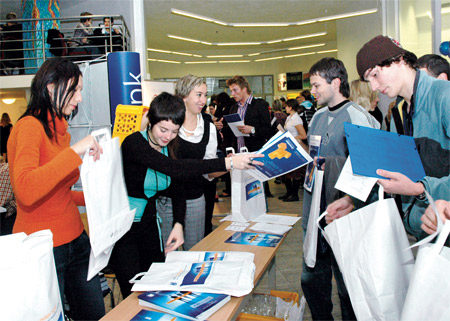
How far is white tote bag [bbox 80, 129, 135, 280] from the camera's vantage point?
1.34m

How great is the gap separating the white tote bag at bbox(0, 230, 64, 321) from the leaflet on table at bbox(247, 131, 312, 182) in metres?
1.11

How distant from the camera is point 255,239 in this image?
2047 mm

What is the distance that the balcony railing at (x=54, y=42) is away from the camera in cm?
588

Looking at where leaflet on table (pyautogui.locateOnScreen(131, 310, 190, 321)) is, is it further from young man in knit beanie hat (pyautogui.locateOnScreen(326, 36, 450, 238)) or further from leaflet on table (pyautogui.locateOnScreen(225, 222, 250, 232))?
leaflet on table (pyautogui.locateOnScreen(225, 222, 250, 232))

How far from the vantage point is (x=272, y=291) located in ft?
7.53

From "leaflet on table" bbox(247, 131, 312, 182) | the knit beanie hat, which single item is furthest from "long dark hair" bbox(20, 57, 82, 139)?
the knit beanie hat

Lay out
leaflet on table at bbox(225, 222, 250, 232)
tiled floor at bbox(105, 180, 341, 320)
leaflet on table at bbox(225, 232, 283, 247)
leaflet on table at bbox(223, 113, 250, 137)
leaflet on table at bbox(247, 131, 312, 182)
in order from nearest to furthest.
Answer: leaflet on table at bbox(247, 131, 312, 182) < leaflet on table at bbox(225, 232, 283, 247) < leaflet on table at bbox(225, 222, 250, 232) < tiled floor at bbox(105, 180, 341, 320) < leaflet on table at bbox(223, 113, 250, 137)

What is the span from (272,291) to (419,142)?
1291 millimetres

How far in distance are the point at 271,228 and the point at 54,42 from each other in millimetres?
5556

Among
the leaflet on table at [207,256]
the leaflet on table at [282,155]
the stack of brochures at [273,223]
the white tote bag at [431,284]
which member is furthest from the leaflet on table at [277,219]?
the white tote bag at [431,284]

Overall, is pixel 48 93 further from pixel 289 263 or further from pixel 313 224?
pixel 289 263

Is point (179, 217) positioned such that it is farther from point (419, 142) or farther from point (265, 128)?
point (265, 128)

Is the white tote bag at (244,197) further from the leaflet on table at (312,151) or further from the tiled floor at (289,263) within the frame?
the tiled floor at (289,263)

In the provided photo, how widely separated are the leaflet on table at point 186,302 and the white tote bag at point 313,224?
2.43 ft
